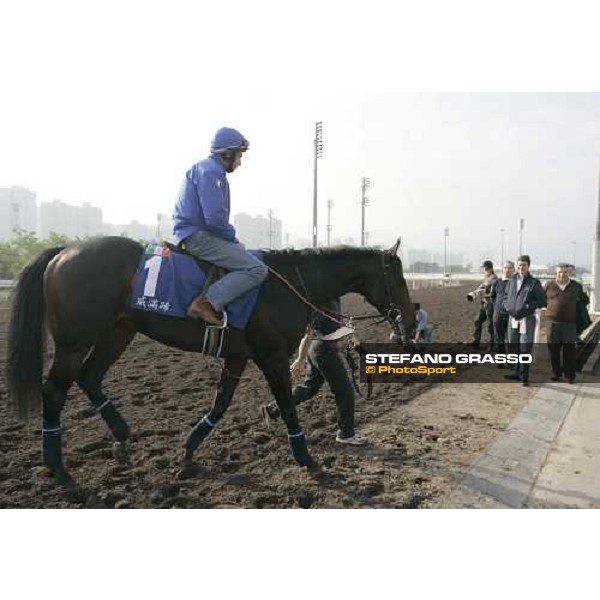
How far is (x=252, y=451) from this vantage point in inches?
156

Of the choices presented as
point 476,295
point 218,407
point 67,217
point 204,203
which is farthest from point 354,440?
point 67,217

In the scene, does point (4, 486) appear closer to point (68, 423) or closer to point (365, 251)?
point (68, 423)

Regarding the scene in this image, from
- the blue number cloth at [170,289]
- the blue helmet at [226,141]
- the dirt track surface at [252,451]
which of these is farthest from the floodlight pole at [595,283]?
the blue number cloth at [170,289]

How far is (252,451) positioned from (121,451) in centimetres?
102

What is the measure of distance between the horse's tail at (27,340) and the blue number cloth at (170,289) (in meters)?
0.76

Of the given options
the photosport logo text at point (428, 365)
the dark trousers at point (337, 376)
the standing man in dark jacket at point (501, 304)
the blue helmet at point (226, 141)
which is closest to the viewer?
the blue helmet at point (226, 141)

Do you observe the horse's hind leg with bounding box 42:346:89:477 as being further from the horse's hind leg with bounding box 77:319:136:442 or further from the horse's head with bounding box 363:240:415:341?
the horse's head with bounding box 363:240:415:341

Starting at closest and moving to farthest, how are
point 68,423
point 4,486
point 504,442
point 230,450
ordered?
point 4,486
point 230,450
point 504,442
point 68,423

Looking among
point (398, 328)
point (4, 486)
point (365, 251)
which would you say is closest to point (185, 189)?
point (365, 251)

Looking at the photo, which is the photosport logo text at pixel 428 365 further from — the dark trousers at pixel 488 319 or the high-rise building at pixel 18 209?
the high-rise building at pixel 18 209

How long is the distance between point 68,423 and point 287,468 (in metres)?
2.31

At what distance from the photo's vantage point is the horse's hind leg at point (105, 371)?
3840mm

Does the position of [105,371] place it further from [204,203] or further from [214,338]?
[204,203]

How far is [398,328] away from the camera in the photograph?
4.08 metres
